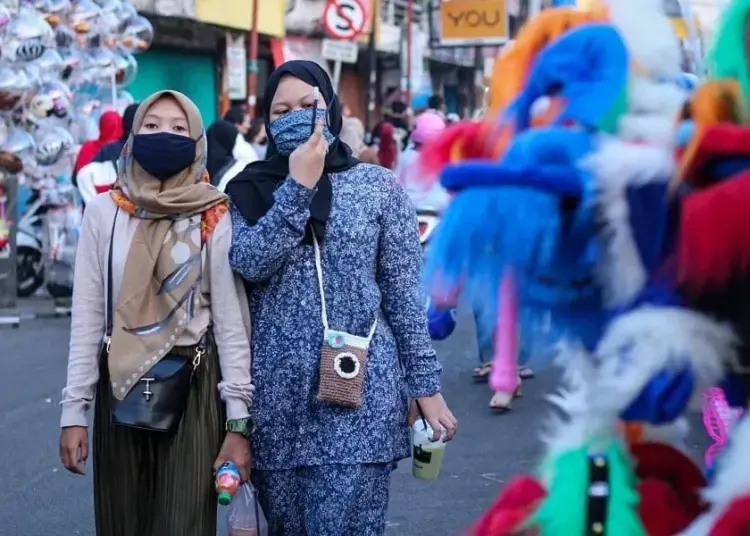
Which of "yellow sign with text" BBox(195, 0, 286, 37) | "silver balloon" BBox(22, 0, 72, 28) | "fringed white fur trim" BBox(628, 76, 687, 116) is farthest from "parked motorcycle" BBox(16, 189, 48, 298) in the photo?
"fringed white fur trim" BBox(628, 76, 687, 116)

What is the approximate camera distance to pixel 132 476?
115 inches

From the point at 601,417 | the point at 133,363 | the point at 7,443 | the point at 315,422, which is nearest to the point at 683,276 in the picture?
the point at 601,417

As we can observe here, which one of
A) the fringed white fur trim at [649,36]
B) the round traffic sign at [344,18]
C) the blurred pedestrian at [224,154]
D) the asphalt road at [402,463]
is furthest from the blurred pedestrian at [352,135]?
the round traffic sign at [344,18]

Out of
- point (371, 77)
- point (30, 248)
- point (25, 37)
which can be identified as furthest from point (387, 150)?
point (371, 77)

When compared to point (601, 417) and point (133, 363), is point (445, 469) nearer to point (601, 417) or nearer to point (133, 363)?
point (133, 363)

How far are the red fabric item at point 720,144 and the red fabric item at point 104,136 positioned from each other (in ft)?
27.4

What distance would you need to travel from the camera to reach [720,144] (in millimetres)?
1365

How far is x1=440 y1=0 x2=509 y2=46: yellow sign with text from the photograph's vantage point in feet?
70.2

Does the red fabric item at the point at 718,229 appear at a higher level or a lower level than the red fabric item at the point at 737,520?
higher

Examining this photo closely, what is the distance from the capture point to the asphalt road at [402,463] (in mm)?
4965

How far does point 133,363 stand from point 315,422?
481 millimetres

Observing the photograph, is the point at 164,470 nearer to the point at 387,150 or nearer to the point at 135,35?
the point at 387,150

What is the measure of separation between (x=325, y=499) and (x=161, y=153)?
3.24ft

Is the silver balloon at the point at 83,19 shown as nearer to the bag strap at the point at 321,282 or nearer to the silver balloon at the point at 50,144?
the silver balloon at the point at 50,144
